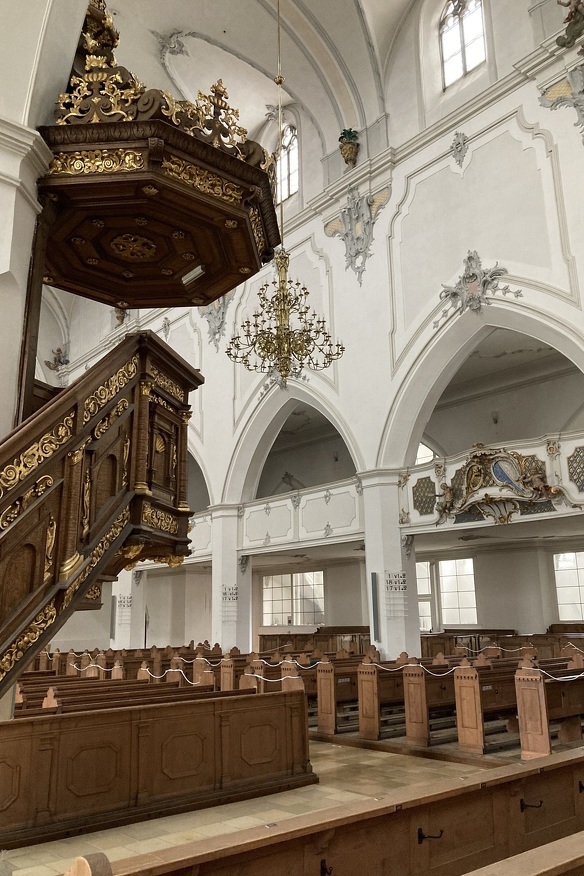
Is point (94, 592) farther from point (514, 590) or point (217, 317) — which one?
point (514, 590)

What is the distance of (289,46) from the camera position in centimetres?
1417

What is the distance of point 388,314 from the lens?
1314 cm

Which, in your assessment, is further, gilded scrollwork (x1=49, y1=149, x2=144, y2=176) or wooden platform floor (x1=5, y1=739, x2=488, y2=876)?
wooden platform floor (x1=5, y1=739, x2=488, y2=876)

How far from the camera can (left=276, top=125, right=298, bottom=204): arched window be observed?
53.6ft

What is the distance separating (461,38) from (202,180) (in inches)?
451

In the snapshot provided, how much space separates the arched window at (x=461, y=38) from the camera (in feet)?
41.2

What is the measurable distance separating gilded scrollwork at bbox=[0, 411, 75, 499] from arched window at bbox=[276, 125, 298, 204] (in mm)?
14529

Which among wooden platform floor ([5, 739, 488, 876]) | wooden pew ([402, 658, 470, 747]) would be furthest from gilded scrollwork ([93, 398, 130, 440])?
wooden pew ([402, 658, 470, 747])

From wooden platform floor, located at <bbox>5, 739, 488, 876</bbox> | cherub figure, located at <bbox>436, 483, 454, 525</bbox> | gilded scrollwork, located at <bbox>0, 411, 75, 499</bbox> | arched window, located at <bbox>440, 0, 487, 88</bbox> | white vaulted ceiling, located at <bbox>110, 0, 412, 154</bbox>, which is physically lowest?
wooden platform floor, located at <bbox>5, 739, 488, 876</bbox>

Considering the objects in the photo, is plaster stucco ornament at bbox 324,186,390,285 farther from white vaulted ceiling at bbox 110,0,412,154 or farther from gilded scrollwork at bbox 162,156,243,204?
gilded scrollwork at bbox 162,156,243,204

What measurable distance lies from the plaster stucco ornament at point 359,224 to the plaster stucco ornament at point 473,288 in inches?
92.4

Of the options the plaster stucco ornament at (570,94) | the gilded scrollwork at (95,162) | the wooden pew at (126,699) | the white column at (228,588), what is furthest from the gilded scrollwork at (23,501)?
the white column at (228,588)

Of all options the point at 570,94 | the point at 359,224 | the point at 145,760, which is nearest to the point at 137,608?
the point at 359,224

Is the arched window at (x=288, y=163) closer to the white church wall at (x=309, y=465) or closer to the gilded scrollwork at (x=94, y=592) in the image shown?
the white church wall at (x=309, y=465)
